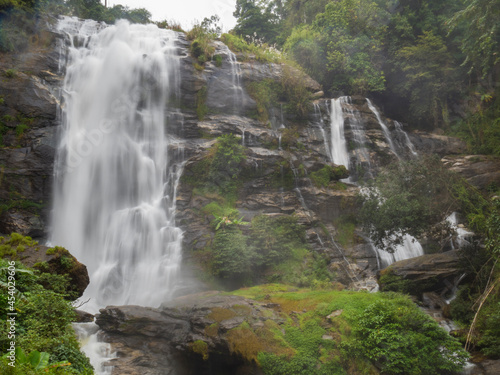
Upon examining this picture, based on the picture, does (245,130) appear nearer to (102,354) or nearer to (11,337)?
(102,354)

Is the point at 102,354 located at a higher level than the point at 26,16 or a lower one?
lower

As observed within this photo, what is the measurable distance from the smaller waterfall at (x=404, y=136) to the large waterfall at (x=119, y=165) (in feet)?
49.9

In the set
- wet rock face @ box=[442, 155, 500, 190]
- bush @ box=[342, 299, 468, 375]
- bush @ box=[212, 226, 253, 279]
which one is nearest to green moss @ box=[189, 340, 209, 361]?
bush @ box=[342, 299, 468, 375]

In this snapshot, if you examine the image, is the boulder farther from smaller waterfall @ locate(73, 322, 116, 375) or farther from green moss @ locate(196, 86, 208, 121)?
green moss @ locate(196, 86, 208, 121)

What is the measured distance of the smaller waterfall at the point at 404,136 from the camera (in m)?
22.6

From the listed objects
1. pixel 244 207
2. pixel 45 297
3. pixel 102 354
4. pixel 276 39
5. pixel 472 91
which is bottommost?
pixel 102 354

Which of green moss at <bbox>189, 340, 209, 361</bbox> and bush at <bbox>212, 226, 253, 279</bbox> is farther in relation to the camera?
bush at <bbox>212, 226, 253, 279</bbox>

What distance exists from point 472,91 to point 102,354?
27.1m

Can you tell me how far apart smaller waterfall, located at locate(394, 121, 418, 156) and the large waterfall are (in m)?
15.2

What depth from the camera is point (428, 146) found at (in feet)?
75.3

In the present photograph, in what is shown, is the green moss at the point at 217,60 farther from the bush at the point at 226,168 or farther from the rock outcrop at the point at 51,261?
the rock outcrop at the point at 51,261

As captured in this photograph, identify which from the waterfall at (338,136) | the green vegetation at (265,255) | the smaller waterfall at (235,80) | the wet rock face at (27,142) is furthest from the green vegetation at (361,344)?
the smaller waterfall at (235,80)

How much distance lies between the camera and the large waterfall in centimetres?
1388

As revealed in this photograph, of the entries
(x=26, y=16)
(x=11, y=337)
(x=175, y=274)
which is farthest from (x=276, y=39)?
(x=11, y=337)
